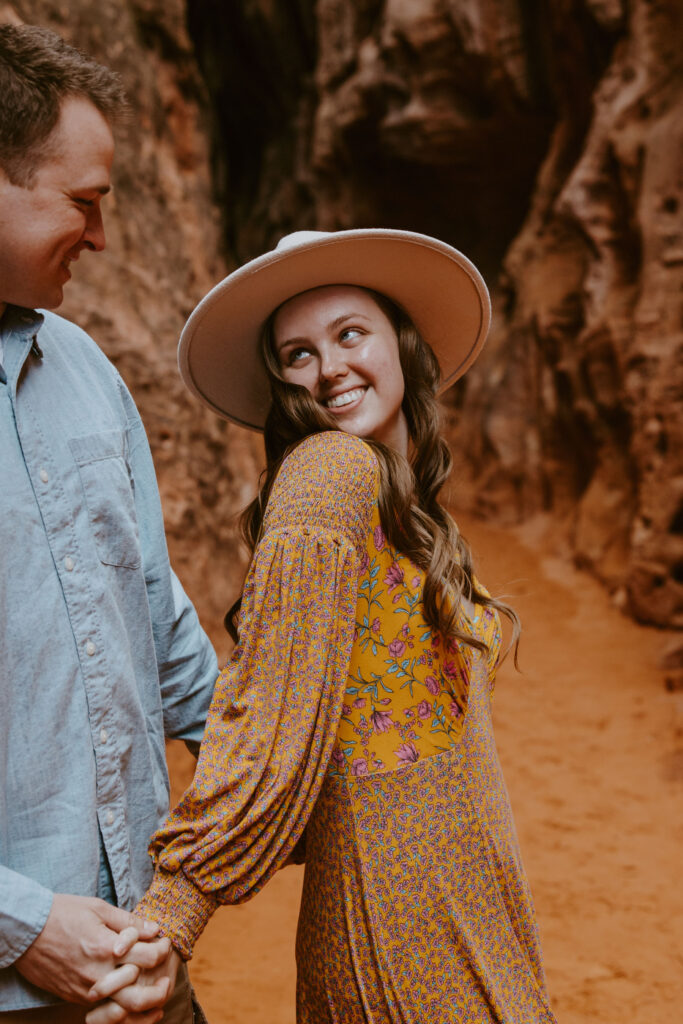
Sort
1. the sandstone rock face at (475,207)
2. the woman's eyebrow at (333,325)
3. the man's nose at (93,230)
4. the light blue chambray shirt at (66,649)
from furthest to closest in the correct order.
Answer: the sandstone rock face at (475,207) < the woman's eyebrow at (333,325) < the man's nose at (93,230) < the light blue chambray shirt at (66,649)

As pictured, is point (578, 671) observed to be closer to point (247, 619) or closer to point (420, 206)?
point (247, 619)

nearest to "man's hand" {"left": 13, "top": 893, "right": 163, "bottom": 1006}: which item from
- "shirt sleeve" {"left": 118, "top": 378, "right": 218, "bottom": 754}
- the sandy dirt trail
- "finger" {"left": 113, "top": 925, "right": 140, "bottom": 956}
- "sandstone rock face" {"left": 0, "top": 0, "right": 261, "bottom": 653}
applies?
"finger" {"left": 113, "top": 925, "right": 140, "bottom": 956}

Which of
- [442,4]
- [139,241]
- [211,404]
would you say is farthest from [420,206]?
[211,404]

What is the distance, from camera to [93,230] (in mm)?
1483

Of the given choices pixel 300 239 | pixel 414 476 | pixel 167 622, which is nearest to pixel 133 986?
pixel 167 622

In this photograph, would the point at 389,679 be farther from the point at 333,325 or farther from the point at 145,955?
the point at 333,325

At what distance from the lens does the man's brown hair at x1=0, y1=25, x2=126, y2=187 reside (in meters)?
1.33

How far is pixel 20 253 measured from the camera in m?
1.37

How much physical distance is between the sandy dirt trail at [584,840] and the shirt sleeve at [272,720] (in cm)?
211

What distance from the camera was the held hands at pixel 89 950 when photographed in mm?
1210

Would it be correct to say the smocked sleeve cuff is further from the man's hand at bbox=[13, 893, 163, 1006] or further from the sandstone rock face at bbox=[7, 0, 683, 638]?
the sandstone rock face at bbox=[7, 0, 683, 638]

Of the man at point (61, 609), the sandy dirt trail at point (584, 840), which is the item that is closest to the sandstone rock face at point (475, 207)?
the sandy dirt trail at point (584, 840)

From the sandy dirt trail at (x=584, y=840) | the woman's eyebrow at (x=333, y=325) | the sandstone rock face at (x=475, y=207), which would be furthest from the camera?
the sandstone rock face at (x=475, y=207)

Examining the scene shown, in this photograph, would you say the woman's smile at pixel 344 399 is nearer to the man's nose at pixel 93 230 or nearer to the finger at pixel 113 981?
the man's nose at pixel 93 230
